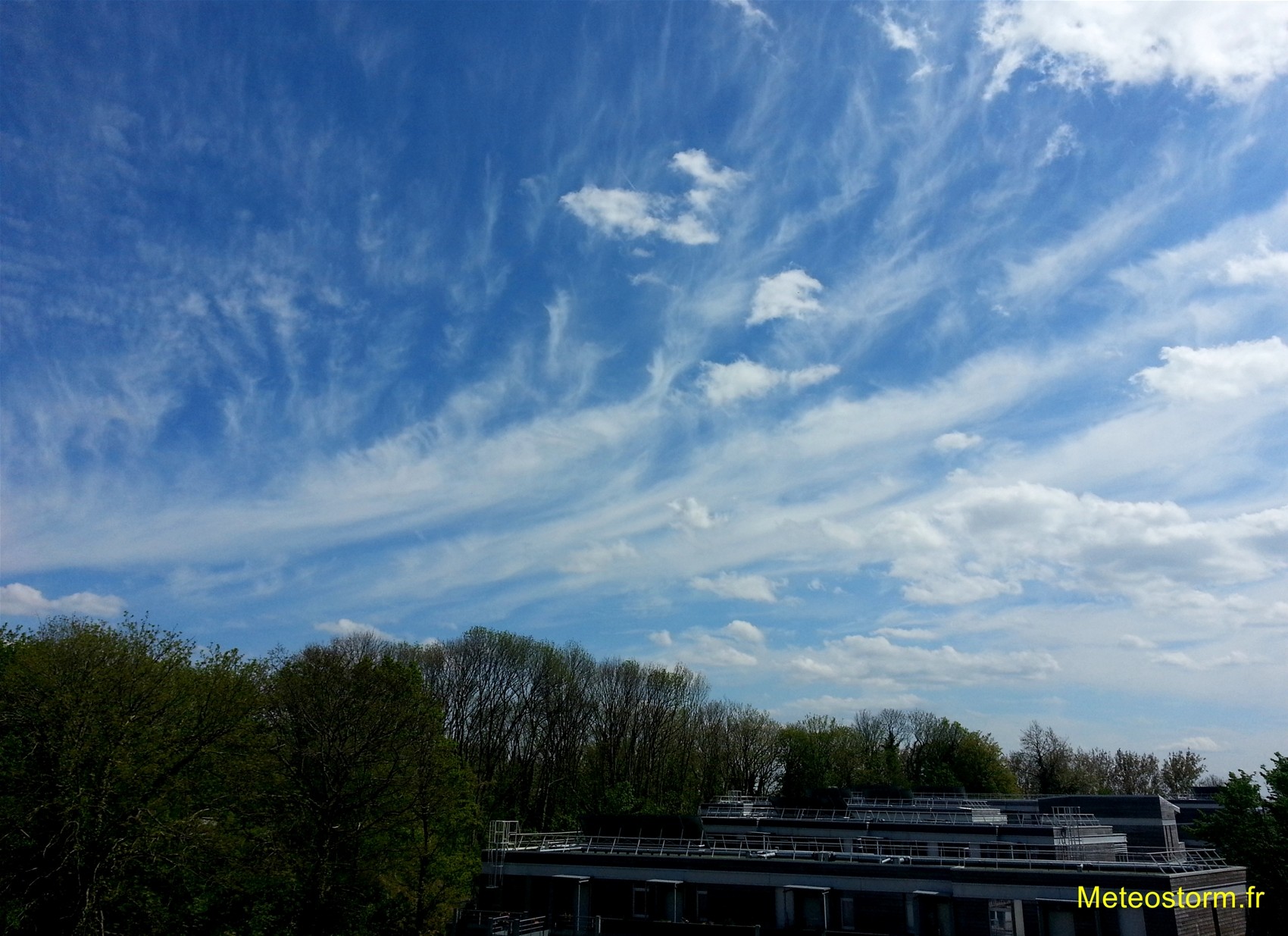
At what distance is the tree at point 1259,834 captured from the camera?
42.0 meters

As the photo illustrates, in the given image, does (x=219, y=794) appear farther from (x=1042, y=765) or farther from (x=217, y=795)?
(x=1042, y=765)

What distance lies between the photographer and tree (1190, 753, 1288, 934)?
4197cm

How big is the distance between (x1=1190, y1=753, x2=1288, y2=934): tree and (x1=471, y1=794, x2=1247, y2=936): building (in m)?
1.54

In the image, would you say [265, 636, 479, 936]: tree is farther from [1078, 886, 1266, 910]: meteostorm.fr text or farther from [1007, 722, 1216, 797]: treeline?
[1007, 722, 1216, 797]: treeline

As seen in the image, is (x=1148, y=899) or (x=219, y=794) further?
(x=219, y=794)

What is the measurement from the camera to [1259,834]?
143 feet

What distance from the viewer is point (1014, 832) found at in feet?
156

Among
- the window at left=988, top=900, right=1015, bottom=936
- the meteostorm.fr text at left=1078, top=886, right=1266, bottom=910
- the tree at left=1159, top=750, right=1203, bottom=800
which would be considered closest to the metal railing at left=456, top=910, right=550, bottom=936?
the window at left=988, top=900, right=1015, bottom=936

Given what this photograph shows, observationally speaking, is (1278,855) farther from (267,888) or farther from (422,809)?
(267,888)

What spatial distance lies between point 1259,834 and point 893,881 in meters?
20.7

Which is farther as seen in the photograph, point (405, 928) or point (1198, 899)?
point (405, 928)

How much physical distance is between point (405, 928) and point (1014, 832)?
105 feet

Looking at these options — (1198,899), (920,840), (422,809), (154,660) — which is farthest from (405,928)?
(1198,899)

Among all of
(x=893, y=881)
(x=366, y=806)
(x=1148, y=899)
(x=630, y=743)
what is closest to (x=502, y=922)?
(x=366, y=806)
